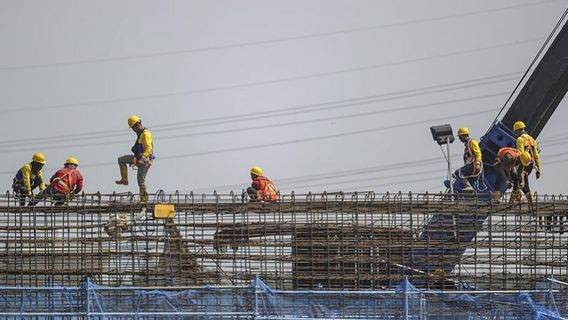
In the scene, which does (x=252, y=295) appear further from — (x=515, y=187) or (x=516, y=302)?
(x=515, y=187)

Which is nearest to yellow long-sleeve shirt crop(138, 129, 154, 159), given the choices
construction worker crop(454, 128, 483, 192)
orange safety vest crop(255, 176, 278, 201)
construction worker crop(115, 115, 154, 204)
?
construction worker crop(115, 115, 154, 204)

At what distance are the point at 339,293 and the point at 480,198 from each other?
6.25 meters

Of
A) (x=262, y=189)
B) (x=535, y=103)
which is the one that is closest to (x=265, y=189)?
(x=262, y=189)

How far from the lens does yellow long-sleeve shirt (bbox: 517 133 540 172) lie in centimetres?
3167

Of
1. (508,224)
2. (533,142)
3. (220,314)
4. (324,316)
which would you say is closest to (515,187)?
(533,142)

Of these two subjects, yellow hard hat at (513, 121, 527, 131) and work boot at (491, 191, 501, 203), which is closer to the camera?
work boot at (491, 191, 501, 203)

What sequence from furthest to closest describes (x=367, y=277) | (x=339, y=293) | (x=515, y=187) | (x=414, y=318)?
1. (x=515, y=187)
2. (x=367, y=277)
3. (x=414, y=318)
4. (x=339, y=293)

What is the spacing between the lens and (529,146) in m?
31.9

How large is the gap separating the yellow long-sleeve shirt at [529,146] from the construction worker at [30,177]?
38.2 ft

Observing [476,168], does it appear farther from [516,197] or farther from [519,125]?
[516,197]

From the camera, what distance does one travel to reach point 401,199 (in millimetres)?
28344

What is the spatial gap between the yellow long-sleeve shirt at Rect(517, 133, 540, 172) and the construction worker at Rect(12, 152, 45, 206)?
11.6 metres

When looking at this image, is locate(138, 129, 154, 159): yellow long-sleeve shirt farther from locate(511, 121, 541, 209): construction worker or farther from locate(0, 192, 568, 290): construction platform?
locate(511, 121, 541, 209): construction worker

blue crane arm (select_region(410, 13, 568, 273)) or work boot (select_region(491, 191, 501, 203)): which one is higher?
blue crane arm (select_region(410, 13, 568, 273))
